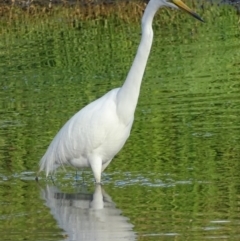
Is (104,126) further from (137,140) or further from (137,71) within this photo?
(137,140)

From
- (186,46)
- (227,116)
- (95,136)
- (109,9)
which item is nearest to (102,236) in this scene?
(95,136)

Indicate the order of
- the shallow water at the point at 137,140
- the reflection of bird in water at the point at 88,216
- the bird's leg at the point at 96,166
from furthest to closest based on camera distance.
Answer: the bird's leg at the point at 96,166
the shallow water at the point at 137,140
the reflection of bird in water at the point at 88,216

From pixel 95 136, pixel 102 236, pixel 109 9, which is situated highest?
pixel 109 9

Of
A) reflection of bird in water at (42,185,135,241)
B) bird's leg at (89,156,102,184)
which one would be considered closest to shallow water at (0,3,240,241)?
Answer: reflection of bird in water at (42,185,135,241)

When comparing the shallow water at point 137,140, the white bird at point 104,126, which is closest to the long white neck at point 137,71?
the white bird at point 104,126

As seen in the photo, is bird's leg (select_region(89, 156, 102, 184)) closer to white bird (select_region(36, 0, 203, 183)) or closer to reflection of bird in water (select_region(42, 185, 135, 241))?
white bird (select_region(36, 0, 203, 183))

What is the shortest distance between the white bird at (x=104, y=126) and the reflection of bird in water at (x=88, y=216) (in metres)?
0.30

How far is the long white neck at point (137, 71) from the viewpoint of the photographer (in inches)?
354

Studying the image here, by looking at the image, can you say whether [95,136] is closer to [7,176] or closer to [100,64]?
[7,176]

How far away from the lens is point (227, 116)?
39.2ft

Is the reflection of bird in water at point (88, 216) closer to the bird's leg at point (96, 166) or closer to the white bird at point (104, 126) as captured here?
the bird's leg at point (96, 166)

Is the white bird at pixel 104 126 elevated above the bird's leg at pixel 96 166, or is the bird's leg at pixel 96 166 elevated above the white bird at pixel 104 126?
the white bird at pixel 104 126

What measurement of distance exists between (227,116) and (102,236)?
481cm

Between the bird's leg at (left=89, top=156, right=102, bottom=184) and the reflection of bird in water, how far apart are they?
11 centimetres
